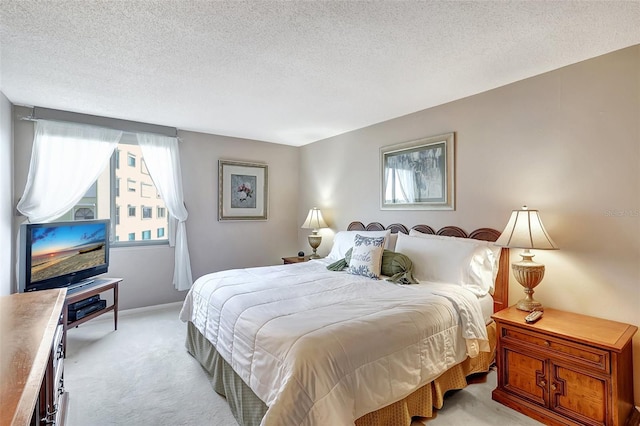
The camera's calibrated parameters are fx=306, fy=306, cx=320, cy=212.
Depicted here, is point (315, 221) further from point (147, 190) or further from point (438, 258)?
point (147, 190)

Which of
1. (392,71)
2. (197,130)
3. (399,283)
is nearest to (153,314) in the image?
(197,130)

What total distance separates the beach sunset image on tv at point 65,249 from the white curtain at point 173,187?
0.86 m

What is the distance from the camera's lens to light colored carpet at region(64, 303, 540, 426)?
1.97 meters

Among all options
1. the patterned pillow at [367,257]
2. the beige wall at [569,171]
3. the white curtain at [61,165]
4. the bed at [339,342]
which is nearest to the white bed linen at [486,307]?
the bed at [339,342]

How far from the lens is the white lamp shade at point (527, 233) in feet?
7.10

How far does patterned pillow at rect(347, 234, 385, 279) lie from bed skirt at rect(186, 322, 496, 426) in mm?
986

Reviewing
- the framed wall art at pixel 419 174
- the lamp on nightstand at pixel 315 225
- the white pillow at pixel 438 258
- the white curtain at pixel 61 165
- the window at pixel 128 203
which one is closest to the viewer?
the white pillow at pixel 438 258

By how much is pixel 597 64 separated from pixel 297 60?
2.15 meters

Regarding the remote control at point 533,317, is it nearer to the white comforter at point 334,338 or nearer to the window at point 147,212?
the white comforter at point 334,338

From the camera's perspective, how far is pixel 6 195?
9.84 ft

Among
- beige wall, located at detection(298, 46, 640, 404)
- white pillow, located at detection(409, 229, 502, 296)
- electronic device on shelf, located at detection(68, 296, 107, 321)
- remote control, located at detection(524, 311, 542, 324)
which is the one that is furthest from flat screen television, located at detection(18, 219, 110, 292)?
remote control, located at detection(524, 311, 542, 324)

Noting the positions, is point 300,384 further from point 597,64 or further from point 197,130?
point 197,130

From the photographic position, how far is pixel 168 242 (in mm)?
4156

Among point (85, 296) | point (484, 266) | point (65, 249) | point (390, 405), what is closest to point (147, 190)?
point (65, 249)
